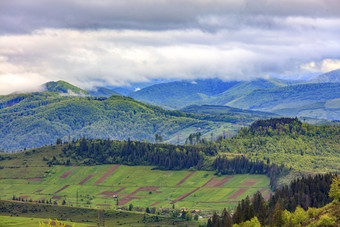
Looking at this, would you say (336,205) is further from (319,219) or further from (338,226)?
(338,226)

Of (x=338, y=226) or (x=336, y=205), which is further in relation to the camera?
(x=336, y=205)

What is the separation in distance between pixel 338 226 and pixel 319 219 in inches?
601

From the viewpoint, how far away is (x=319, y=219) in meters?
190

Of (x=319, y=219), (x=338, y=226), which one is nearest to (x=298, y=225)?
(x=319, y=219)

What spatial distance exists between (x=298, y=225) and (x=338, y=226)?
2470cm

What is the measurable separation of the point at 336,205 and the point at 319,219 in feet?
35.8

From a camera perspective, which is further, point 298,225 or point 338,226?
point 298,225

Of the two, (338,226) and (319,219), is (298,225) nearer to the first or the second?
(319,219)

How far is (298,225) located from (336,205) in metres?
15.0

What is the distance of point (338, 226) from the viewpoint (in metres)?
174

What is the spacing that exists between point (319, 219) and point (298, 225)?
1034cm

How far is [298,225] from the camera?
197625mm

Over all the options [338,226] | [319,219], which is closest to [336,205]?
[319,219]
